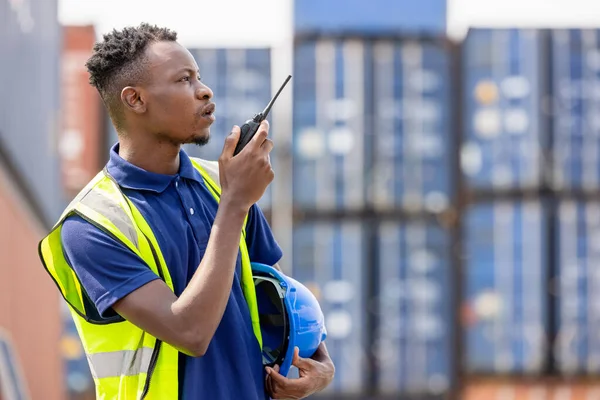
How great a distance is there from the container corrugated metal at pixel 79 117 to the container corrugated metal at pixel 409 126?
4.74 m

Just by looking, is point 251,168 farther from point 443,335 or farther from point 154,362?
point 443,335

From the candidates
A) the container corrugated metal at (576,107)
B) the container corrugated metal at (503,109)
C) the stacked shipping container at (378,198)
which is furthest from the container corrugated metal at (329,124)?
the container corrugated metal at (576,107)

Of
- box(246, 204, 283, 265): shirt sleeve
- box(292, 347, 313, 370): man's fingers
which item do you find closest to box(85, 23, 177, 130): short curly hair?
box(246, 204, 283, 265): shirt sleeve

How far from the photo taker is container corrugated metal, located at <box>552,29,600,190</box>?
711 inches

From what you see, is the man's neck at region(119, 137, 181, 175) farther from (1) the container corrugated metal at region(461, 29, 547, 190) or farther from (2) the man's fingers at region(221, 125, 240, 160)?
(1) the container corrugated metal at region(461, 29, 547, 190)

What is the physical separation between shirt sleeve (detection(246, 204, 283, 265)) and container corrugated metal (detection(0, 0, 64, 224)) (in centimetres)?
705

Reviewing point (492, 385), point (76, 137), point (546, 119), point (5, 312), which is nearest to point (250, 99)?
point (76, 137)

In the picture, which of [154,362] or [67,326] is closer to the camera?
[154,362]

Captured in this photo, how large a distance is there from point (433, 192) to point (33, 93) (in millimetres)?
7981

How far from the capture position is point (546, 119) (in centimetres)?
1819

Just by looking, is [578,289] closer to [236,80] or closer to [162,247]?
[236,80]

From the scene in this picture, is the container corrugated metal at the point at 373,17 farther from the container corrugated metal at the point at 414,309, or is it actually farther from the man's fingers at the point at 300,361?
the man's fingers at the point at 300,361

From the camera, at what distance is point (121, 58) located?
2447 mm

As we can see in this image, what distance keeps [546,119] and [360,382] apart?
5.20 metres
